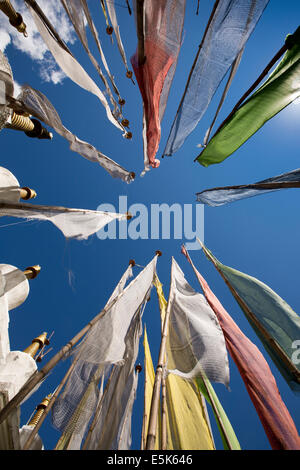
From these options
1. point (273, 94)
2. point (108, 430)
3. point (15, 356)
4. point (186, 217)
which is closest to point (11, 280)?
point (15, 356)

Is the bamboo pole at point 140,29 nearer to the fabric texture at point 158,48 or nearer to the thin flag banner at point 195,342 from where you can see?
the fabric texture at point 158,48

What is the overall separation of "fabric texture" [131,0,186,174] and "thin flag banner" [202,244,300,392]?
357cm

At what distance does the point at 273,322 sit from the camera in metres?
2.80

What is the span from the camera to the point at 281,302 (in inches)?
119

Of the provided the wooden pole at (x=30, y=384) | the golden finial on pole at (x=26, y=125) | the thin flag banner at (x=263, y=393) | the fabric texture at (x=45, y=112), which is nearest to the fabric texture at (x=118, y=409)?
the wooden pole at (x=30, y=384)

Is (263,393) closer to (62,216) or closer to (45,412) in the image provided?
(45,412)

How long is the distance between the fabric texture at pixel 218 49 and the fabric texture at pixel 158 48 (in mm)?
443

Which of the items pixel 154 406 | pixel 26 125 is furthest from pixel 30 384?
pixel 26 125

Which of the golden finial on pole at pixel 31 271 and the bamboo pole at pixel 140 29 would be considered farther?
the golden finial on pole at pixel 31 271

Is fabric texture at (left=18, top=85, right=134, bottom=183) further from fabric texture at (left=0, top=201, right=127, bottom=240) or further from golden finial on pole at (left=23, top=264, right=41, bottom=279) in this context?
golden finial on pole at (left=23, top=264, right=41, bottom=279)

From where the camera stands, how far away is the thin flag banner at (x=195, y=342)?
214 centimetres

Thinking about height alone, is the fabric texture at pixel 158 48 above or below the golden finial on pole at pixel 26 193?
above
